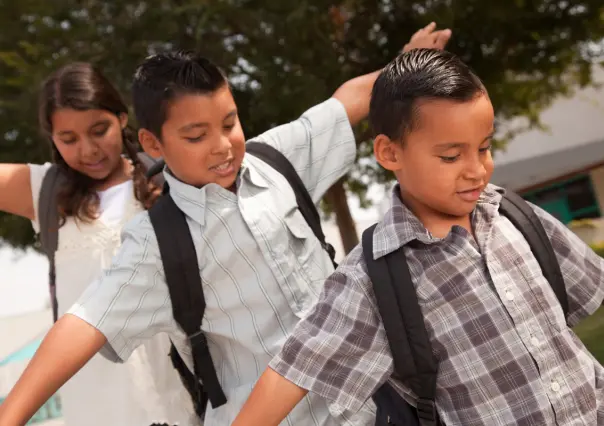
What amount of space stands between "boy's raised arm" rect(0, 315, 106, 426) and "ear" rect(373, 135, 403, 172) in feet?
2.79

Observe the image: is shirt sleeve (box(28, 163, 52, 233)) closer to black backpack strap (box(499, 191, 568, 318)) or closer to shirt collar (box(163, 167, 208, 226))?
shirt collar (box(163, 167, 208, 226))

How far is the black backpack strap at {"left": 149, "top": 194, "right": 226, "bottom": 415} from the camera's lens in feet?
6.04

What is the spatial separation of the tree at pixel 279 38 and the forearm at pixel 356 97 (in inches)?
73.5

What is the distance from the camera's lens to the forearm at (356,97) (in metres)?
2.34

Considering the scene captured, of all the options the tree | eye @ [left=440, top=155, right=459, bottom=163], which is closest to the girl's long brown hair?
eye @ [left=440, top=155, right=459, bottom=163]

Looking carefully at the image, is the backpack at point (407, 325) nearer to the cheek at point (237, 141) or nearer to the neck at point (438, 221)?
the neck at point (438, 221)

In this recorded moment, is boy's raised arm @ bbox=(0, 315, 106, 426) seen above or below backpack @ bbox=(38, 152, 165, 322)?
below

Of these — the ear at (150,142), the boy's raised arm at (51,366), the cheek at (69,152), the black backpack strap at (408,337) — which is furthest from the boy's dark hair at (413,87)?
the cheek at (69,152)

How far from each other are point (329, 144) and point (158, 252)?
2.37 feet

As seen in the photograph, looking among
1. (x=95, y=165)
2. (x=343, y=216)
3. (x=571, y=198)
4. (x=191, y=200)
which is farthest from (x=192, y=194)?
(x=571, y=198)

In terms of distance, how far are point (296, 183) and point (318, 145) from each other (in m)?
0.18

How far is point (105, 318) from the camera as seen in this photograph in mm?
1754

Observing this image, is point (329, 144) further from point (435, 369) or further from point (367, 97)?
point (435, 369)

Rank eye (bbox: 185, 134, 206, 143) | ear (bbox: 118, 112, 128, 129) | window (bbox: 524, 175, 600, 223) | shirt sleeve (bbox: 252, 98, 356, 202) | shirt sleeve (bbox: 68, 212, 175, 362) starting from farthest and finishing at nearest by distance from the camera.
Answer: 1. window (bbox: 524, 175, 600, 223)
2. ear (bbox: 118, 112, 128, 129)
3. shirt sleeve (bbox: 252, 98, 356, 202)
4. eye (bbox: 185, 134, 206, 143)
5. shirt sleeve (bbox: 68, 212, 175, 362)
